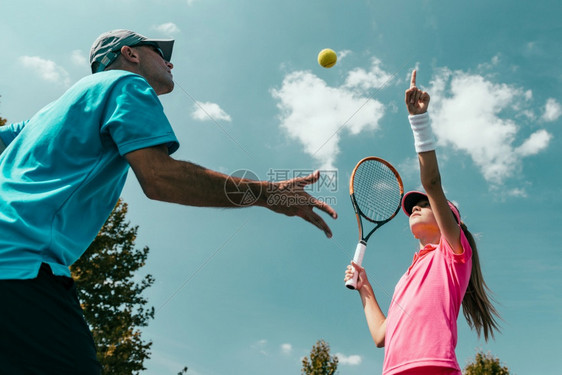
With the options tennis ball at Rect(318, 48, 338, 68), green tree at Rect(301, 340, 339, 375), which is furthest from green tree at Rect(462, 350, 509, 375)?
tennis ball at Rect(318, 48, 338, 68)

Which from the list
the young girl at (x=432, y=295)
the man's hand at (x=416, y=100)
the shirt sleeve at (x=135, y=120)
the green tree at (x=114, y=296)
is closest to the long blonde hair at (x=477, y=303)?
the young girl at (x=432, y=295)

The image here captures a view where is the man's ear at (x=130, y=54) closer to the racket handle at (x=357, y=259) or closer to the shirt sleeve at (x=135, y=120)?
the shirt sleeve at (x=135, y=120)

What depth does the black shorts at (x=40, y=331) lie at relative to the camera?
187 cm

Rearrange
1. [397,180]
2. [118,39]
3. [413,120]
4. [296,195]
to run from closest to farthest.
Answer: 1. [296,195]
2. [118,39]
3. [413,120]
4. [397,180]

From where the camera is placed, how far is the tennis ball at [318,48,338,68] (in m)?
7.43

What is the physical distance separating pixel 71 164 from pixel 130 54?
110 cm

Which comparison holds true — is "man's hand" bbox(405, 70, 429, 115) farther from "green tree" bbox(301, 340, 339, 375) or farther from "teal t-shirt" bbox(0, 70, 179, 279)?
"green tree" bbox(301, 340, 339, 375)

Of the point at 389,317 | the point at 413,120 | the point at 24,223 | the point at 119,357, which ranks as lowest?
the point at 24,223

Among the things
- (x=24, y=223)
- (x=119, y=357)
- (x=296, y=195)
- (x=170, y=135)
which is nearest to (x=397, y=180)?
(x=296, y=195)

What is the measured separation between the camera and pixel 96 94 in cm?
224

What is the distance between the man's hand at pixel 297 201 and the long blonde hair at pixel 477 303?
225 cm

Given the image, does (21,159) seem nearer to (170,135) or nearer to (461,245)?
(170,135)

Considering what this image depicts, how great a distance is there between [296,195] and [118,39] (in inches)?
63.1

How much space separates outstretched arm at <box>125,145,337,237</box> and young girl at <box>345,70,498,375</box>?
1.41 m
